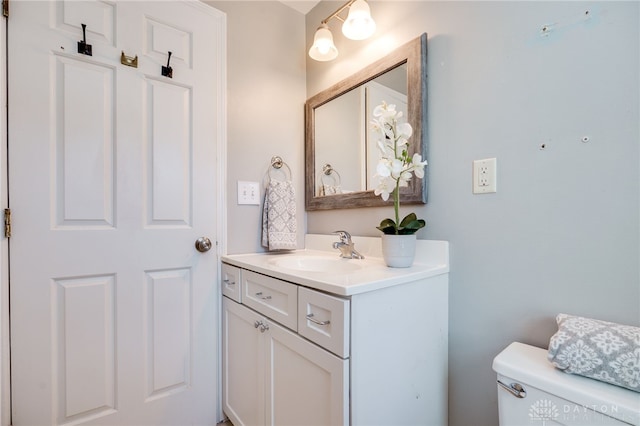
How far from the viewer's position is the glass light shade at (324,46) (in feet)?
4.48

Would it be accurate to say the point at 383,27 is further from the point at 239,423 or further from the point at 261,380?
the point at 239,423

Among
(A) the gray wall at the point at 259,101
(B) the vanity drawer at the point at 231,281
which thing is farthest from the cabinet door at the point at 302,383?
(A) the gray wall at the point at 259,101

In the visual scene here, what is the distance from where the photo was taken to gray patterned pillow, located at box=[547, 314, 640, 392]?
23.3 inches

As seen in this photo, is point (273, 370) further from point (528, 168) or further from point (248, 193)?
point (528, 168)

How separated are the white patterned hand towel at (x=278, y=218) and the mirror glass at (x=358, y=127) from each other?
0.53 feet

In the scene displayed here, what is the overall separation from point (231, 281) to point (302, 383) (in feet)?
1.92

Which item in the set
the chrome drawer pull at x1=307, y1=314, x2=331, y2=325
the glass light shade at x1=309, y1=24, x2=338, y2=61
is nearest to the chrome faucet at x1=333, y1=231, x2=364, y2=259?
the chrome drawer pull at x1=307, y1=314, x2=331, y2=325

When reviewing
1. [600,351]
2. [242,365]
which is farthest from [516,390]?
[242,365]

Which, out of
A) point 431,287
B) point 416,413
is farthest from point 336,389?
point 431,287

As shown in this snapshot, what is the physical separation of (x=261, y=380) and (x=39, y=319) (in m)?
0.82

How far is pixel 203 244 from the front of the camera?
129 centimetres

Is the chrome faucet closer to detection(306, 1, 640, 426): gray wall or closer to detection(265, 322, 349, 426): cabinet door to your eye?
detection(306, 1, 640, 426): gray wall

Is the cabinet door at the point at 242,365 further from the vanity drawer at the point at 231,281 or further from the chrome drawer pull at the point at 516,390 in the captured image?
the chrome drawer pull at the point at 516,390

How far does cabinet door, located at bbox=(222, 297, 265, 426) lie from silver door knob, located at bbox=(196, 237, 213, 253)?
26 centimetres
